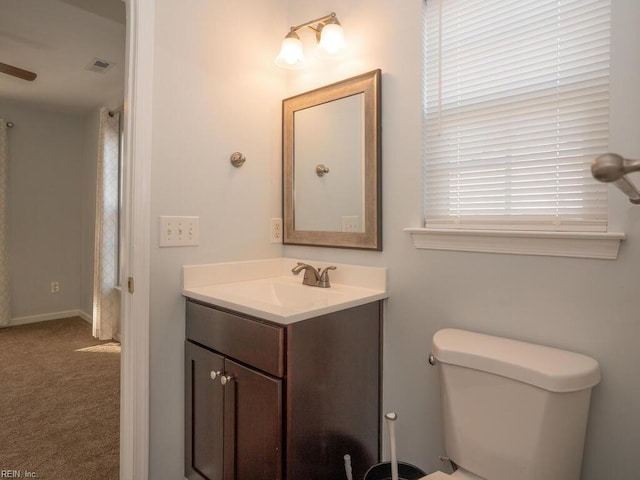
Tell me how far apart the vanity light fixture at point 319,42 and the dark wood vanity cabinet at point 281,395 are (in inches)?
41.9

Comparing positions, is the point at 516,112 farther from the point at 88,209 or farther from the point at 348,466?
the point at 88,209

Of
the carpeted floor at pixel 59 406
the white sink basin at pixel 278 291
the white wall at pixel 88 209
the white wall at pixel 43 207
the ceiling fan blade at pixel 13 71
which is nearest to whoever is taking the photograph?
the white sink basin at pixel 278 291

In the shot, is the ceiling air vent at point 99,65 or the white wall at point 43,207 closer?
the ceiling air vent at point 99,65

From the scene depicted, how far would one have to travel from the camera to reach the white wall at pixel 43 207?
3.88m

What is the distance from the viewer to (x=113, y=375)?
106 inches

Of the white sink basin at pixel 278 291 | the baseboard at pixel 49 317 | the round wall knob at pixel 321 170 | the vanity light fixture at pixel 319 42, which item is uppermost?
the vanity light fixture at pixel 319 42

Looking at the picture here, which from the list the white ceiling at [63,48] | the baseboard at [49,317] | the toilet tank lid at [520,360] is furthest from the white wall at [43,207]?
the toilet tank lid at [520,360]

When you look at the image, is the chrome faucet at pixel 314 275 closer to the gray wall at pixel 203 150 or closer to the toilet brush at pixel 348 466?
the gray wall at pixel 203 150

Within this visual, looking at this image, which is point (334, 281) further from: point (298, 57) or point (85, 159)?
point (85, 159)

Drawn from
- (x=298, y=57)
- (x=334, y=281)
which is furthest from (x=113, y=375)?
(x=298, y=57)

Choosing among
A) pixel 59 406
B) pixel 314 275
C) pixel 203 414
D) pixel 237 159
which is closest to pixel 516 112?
pixel 314 275

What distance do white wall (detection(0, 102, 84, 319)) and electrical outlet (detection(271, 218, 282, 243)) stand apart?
3612 millimetres

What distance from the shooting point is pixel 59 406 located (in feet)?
7.34

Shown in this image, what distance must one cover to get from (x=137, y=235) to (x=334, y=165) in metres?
0.84
